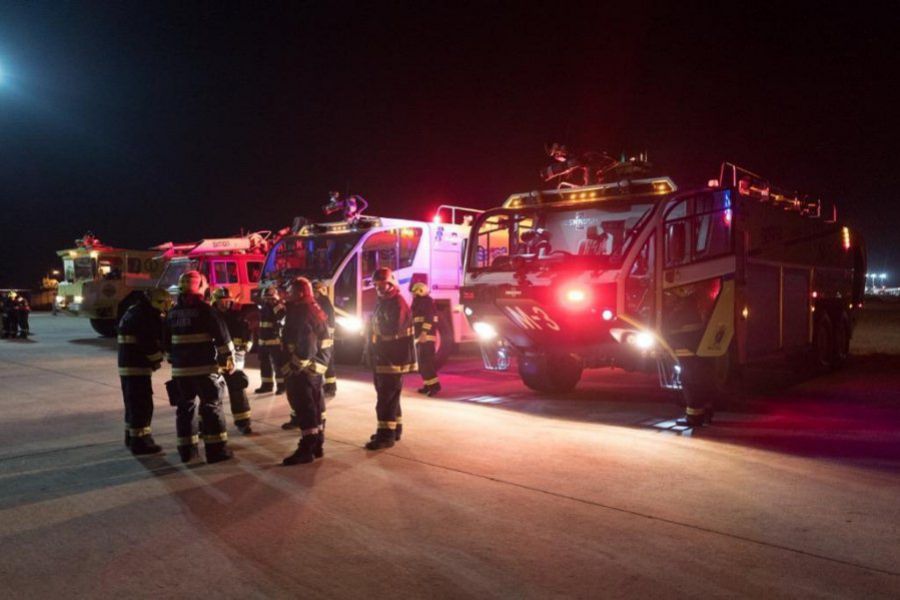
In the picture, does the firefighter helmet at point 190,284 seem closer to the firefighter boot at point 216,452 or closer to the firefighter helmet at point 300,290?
the firefighter helmet at point 300,290

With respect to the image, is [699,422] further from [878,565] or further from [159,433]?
[159,433]

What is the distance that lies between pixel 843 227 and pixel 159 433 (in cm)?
1094

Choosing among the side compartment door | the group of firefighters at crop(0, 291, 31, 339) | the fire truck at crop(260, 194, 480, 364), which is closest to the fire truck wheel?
the side compartment door

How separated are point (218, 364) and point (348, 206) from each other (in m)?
7.12

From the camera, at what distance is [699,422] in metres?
7.45

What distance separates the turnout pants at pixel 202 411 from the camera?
6129 mm

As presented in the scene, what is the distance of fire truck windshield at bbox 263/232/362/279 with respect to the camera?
1252cm

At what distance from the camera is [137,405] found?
652 centimetres

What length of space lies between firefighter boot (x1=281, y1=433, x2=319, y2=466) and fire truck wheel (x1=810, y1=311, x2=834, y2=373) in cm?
844

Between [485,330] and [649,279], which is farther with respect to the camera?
[485,330]

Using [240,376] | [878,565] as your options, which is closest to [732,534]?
[878,565]

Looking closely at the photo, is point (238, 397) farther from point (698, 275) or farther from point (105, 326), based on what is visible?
point (105, 326)

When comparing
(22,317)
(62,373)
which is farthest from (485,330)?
(22,317)

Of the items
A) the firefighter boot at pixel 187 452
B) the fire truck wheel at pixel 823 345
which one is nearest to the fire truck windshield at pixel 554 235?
the firefighter boot at pixel 187 452
